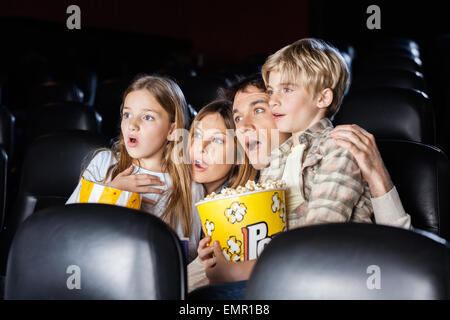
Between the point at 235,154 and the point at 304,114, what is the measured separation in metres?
0.33

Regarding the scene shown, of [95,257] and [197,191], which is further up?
[197,191]

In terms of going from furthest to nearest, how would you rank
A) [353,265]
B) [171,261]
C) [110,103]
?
[110,103] → [171,261] → [353,265]

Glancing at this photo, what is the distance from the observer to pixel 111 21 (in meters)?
8.59

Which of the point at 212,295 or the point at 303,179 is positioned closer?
the point at 212,295

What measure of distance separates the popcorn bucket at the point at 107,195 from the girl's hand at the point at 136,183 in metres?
0.25

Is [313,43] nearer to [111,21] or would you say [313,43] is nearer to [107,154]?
[107,154]

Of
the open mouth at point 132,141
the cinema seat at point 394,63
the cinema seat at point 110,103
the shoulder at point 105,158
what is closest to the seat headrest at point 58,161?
the shoulder at point 105,158

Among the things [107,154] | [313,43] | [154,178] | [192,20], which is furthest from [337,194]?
[192,20]

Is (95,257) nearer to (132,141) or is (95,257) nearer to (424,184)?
(132,141)

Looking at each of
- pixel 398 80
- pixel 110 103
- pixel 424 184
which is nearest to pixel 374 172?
pixel 424 184

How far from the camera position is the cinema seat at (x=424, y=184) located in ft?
5.61

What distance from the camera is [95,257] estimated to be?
3.53 feet
